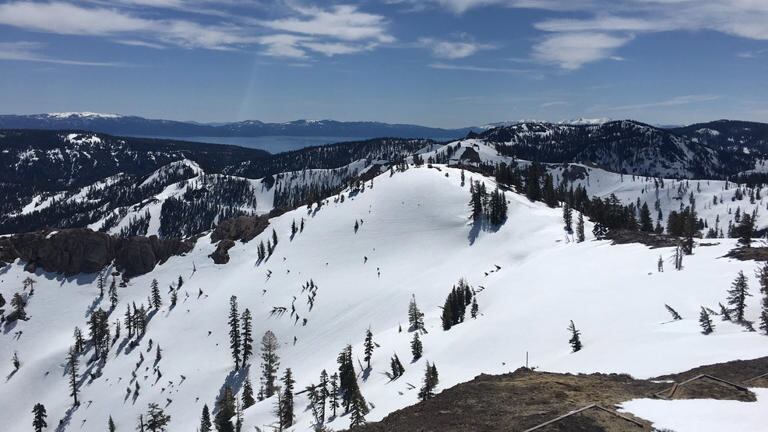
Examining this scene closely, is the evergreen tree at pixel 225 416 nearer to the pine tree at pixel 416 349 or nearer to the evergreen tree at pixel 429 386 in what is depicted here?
the pine tree at pixel 416 349

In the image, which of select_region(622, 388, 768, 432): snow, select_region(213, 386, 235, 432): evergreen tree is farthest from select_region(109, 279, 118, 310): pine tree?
select_region(622, 388, 768, 432): snow

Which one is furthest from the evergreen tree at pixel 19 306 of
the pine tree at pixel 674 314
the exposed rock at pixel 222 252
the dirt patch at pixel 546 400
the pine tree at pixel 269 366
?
the pine tree at pixel 674 314

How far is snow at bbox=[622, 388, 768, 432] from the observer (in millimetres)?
15805

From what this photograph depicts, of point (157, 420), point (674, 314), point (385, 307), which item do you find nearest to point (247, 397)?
point (157, 420)

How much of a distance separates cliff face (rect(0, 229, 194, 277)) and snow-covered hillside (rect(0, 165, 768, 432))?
4.83m

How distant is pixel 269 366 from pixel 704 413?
81456mm

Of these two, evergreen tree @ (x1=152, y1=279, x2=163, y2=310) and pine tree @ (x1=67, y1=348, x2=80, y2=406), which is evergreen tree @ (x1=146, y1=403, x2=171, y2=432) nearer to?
pine tree @ (x1=67, y1=348, x2=80, y2=406)

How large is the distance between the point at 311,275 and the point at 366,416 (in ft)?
288

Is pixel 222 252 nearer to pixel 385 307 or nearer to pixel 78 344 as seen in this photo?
pixel 78 344

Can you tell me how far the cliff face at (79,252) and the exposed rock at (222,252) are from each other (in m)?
15.0

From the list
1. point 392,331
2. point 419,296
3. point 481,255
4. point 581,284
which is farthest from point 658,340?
point 481,255

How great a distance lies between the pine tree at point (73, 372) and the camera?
105312mm

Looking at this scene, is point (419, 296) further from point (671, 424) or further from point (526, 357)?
point (671, 424)

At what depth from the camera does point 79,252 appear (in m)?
157
